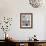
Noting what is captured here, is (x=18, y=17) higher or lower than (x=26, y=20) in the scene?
higher

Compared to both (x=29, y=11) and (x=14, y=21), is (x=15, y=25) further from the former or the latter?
(x=29, y=11)

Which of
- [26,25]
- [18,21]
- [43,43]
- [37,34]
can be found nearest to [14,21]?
[18,21]

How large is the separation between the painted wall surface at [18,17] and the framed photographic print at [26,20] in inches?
4.3

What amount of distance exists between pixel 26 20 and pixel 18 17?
31cm

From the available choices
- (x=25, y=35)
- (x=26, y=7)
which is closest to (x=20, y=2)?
(x=26, y=7)

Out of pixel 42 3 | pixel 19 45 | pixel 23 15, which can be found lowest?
pixel 19 45

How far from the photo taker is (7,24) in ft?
16.5

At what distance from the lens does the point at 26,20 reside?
5117mm

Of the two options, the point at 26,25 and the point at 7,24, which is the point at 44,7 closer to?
the point at 26,25

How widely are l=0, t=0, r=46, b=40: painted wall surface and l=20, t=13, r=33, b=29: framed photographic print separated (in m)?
0.11

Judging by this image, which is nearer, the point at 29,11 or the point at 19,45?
the point at 19,45

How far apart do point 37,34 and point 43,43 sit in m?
0.79

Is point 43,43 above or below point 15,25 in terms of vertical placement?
below

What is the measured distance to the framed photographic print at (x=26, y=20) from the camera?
5086mm
